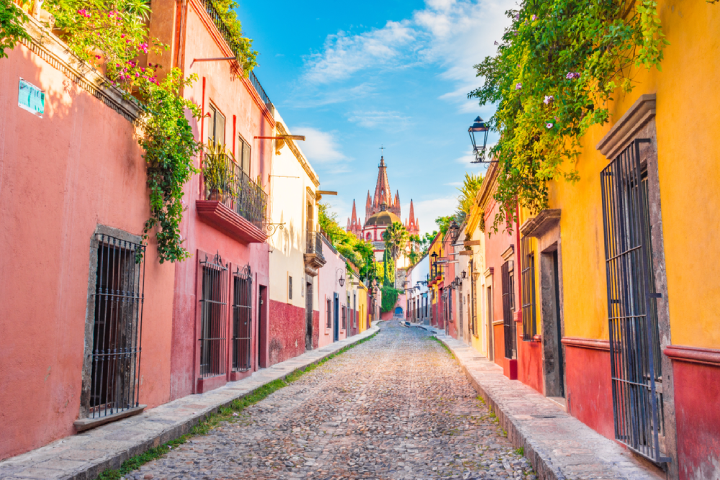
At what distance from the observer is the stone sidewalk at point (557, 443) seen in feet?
14.2

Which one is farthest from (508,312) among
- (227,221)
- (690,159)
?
(690,159)

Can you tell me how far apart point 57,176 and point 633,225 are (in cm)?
529

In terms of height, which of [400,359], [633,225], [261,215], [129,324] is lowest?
[400,359]

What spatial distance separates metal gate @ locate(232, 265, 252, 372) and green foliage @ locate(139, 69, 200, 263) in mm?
3810

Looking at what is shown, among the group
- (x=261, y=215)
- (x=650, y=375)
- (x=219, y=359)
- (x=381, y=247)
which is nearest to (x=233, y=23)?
(x=261, y=215)

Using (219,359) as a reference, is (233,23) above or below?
above

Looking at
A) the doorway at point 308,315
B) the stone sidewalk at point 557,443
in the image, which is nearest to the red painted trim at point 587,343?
the stone sidewalk at point 557,443

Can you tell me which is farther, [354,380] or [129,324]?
[354,380]

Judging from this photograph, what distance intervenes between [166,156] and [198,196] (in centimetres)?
224

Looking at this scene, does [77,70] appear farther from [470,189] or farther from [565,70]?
[470,189]

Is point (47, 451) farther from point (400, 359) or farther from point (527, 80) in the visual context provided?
point (400, 359)

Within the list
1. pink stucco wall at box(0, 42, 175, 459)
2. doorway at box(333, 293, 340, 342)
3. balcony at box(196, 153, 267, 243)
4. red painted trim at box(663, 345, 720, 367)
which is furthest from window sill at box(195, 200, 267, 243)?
doorway at box(333, 293, 340, 342)

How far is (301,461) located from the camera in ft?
18.0

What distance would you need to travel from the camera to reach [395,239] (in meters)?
73.9
